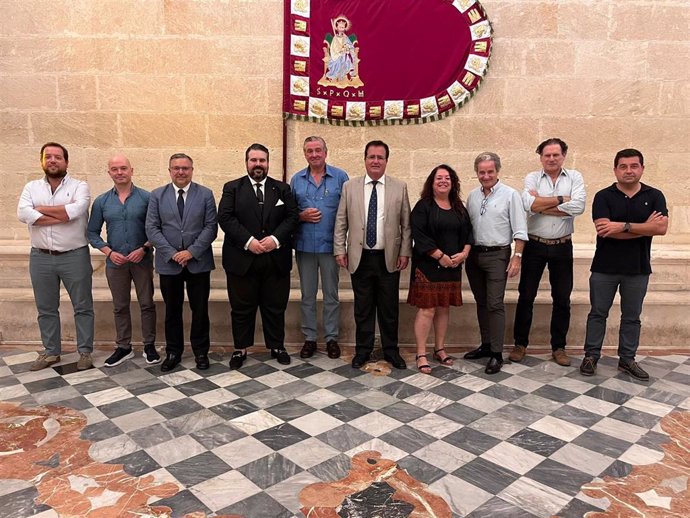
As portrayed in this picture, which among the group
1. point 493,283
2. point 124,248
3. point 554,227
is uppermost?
point 554,227

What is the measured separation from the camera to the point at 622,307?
3680 millimetres

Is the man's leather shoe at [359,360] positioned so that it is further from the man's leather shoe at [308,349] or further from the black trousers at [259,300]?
the black trousers at [259,300]

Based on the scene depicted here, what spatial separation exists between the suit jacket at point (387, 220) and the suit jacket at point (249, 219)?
0.42 metres

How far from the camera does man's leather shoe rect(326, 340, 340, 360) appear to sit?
4.02 meters

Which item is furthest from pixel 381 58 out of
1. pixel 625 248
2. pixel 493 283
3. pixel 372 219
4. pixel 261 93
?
pixel 625 248

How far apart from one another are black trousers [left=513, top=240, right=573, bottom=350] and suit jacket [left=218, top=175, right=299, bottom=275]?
1.84 metres

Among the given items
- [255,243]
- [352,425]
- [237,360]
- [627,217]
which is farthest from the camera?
[237,360]

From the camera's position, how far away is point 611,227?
3.42 meters

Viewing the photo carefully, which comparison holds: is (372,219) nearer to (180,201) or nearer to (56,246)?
(180,201)

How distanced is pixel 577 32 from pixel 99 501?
16.6ft

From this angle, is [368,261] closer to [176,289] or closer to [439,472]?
[176,289]

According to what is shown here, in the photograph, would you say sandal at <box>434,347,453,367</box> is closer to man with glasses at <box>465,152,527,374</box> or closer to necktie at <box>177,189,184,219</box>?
man with glasses at <box>465,152,527,374</box>

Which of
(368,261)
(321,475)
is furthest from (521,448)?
(368,261)

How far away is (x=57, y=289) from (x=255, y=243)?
161 centimetres
